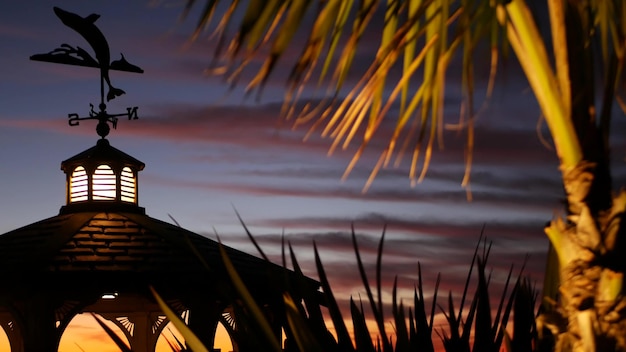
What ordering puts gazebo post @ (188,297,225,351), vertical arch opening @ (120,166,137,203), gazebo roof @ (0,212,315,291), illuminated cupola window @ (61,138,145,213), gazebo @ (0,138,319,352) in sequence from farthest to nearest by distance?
vertical arch opening @ (120,166,137,203), illuminated cupola window @ (61,138,145,213), gazebo post @ (188,297,225,351), gazebo roof @ (0,212,315,291), gazebo @ (0,138,319,352)

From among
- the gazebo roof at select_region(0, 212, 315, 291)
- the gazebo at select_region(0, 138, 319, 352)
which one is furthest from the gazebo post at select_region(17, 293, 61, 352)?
the gazebo roof at select_region(0, 212, 315, 291)

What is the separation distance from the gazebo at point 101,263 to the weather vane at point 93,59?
0.36 metres

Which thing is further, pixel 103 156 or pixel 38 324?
pixel 103 156

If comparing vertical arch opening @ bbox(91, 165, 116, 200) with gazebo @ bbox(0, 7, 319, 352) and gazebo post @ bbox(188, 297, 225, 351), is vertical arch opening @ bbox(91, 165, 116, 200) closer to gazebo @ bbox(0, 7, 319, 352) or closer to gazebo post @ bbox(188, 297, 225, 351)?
gazebo @ bbox(0, 7, 319, 352)

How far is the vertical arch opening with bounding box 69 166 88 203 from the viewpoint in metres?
14.8

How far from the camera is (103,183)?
14.8 m

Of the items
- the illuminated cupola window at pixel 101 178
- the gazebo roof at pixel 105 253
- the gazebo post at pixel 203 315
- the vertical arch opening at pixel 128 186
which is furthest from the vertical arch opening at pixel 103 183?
the gazebo post at pixel 203 315

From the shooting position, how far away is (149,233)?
1439 cm

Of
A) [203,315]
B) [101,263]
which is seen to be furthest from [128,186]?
[203,315]

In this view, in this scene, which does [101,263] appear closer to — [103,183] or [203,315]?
[203,315]

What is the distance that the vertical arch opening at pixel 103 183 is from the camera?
581 inches

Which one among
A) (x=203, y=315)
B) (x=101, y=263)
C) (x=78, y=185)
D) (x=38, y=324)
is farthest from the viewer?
(x=78, y=185)

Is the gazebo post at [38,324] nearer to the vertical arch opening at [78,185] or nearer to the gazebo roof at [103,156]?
the vertical arch opening at [78,185]

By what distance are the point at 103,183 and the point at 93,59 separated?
1841 mm
